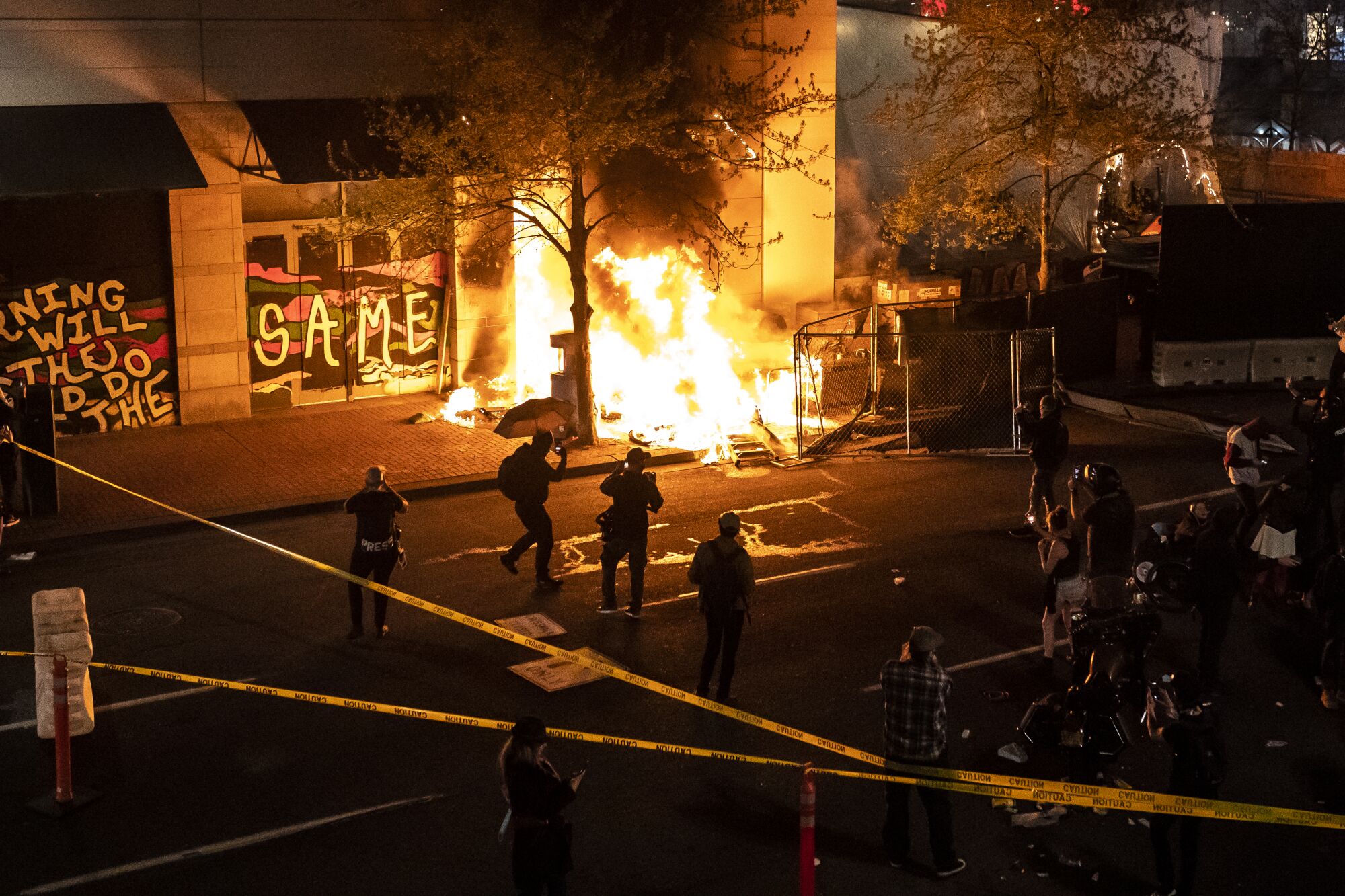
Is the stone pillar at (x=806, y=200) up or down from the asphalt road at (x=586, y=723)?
up

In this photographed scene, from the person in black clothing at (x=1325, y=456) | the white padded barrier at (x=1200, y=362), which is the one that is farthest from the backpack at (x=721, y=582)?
the white padded barrier at (x=1200, y=362)

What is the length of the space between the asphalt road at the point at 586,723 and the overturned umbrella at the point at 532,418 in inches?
48.9

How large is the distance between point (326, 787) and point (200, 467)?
9.38 metres

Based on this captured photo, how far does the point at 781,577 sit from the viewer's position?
553 inches

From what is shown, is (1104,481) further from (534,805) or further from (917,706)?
(534,805)

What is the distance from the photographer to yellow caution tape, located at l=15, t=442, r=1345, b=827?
8125mm

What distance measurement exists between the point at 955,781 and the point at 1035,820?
86cm

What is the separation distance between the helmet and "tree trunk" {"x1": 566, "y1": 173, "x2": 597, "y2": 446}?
29.5ft

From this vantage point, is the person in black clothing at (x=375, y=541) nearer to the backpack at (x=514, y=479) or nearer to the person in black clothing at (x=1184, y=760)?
the backpack at (x=514, y=479)

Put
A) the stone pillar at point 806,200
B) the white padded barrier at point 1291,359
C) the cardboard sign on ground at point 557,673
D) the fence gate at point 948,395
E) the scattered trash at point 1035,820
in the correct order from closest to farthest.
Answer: the scattered trash at point 1035,820 < the cardboard sign on ground at point 557,673 < the fence gate at point 948,395 < the white padded barrier at point 1291,359 < the stone pillar at point 806,200

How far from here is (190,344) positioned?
19.8 m

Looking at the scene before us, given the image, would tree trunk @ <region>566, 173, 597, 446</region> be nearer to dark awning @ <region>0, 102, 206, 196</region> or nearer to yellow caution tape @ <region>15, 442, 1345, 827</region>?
dark awning @ <region>0, 102, 206, 196</region>

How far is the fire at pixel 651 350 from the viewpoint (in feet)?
68.4

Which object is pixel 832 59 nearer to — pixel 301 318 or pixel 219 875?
pixel 301 318
